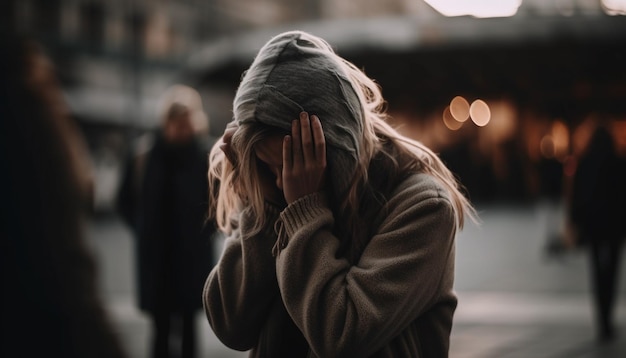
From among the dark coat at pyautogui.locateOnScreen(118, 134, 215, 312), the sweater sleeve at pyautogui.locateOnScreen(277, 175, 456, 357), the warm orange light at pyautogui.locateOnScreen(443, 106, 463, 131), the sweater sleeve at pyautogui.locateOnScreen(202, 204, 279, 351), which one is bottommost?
the warm orange light at pyautogui.locateOnScreen(443, 106, 463, 131)

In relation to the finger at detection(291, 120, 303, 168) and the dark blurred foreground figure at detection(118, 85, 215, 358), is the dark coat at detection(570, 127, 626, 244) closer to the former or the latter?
the dark blurred foreground figure at detection(118, 85, 215, 358)

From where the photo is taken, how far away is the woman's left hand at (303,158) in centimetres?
198

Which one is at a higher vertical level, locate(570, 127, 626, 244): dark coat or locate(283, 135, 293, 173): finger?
locate(283, 135, 293, 173): finger

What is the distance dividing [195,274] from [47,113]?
3.56 metres

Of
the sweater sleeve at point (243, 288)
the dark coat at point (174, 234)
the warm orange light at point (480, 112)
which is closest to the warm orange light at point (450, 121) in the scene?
the warm orange light at point (480, 112)

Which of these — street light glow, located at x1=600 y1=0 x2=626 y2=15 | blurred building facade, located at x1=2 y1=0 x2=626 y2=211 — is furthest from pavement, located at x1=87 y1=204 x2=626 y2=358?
street light glow, located at x1=600 y1=0 x2=626 y2=15

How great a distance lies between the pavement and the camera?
6.91 m

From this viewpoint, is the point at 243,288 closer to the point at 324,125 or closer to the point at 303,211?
the point at 303,211

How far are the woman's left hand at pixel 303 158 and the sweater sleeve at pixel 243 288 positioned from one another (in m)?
0.17

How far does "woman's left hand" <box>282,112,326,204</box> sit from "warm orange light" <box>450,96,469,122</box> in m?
30.1

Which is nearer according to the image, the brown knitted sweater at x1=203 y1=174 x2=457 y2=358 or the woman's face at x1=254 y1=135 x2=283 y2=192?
the brown knitted sweater at x1=203 y1=174 x2=457 y2=358

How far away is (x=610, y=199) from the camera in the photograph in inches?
316

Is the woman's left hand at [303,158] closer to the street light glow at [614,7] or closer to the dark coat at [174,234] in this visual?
the dark coat at [174,234]

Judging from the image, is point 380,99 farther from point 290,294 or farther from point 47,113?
point 47,113
